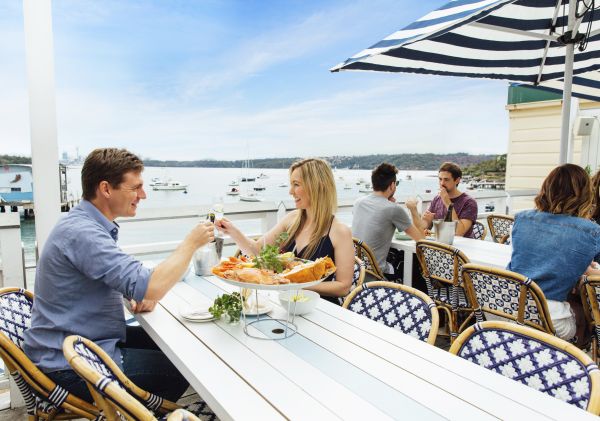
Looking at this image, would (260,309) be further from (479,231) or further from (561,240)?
(479,231)

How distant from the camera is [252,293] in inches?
72.4

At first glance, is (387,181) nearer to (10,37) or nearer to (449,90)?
(10,37)

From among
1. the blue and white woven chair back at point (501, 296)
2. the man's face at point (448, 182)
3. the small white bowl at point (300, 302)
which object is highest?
the man's face at point (448, 182)

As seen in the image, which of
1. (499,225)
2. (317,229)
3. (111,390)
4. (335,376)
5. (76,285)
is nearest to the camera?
(111,390)

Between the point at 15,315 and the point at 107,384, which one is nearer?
the point at 107,384

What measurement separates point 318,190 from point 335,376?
4.27 ft

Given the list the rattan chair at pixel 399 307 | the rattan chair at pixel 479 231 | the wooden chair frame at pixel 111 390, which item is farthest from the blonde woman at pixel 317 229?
the rattan chair at pixel 479 231

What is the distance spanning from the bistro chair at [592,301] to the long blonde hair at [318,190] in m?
1.30

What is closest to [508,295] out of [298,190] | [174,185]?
[298,190]

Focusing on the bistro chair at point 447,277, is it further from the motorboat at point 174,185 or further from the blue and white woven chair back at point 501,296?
the motorboat at point 174,185

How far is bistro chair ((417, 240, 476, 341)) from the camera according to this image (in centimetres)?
273

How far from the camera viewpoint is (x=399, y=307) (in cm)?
182

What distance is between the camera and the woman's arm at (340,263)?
2.16 metres

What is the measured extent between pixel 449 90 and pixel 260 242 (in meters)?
20.8
